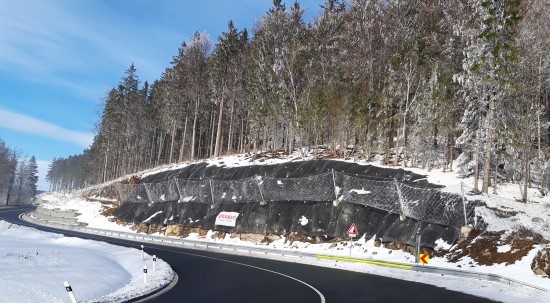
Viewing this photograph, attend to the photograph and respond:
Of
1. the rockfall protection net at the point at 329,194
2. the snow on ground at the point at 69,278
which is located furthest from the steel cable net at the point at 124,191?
the snow on ground at the point at 69,278

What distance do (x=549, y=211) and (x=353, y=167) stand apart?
14.1 meters

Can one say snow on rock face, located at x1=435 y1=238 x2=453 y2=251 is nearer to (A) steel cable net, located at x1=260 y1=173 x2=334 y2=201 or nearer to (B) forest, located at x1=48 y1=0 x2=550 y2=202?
(B) forest, located at x1=48 y1=0 x2=550 y2=202

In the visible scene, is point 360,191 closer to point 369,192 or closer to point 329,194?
point 369,192

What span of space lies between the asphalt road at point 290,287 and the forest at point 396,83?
11.2 meters

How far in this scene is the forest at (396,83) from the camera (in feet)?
81.9

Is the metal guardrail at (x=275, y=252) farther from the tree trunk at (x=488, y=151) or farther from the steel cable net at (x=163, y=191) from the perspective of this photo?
the tree trunk at (x=488, y=151)

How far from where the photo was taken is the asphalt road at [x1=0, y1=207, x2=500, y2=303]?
40.2ft

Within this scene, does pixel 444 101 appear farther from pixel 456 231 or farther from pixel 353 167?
pixel 456 231

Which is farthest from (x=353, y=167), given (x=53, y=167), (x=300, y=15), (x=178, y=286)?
(x=53, y=167)

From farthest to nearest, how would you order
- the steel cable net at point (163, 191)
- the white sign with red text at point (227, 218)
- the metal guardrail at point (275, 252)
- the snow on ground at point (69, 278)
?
the steel cable net at point (163, 191)
the white sign with red text at point (227, 218)
the metal guardrail at point (275, 252)
the snow on ground at point (69, 278)

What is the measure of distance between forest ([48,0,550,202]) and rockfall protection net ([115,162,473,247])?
13.1ft

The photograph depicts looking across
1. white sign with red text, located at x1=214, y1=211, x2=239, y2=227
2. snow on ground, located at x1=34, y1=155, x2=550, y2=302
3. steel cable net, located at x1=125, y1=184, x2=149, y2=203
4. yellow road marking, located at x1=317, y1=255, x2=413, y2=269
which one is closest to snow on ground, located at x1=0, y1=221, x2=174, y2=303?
yellow road marking, located at x1=317, y1=255, x2=413, y2=269

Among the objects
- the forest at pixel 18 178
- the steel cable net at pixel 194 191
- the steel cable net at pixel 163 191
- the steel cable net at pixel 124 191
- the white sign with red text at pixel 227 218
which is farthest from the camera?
→ the forest at pixel 18 178

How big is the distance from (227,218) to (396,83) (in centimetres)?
1881
